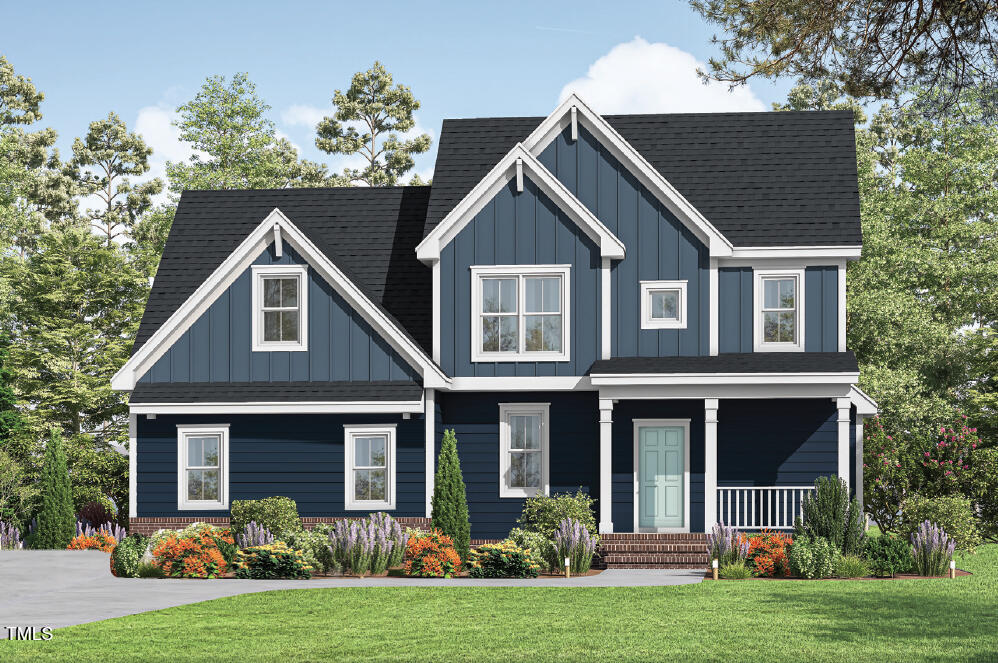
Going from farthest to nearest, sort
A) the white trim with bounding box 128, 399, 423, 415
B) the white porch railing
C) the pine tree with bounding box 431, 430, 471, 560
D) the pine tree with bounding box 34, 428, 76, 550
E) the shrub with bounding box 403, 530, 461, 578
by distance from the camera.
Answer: the pine tree with bounding box 34, 428, 76, 550, the white trim with bounding box 128, 399, 423, 415, the white porch railing, the pine tree with bounding box 431, 430, 471, 560, the shrub with bounding box 403, 530, 461, 578

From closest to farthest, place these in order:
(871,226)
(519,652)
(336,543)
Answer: (519,652) < (336,543) < (871,226)

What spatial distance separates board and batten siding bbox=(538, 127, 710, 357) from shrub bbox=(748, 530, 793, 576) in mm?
4839

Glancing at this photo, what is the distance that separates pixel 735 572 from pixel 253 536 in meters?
9.60

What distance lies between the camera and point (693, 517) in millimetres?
25766

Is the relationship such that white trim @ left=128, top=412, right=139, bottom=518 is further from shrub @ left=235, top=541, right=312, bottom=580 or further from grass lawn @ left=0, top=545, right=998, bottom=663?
grass lawn @ left=0, top=545, right=998, bottom=663

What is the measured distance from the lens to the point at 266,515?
24641 millimetres

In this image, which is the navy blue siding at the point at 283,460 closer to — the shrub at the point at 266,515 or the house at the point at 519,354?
the house at the point at 519,354

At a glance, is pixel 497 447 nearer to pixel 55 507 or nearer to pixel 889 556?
pixel 889 556

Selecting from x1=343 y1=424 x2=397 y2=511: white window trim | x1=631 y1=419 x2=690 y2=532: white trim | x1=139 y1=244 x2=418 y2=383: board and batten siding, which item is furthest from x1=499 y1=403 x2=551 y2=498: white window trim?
x1=139 y1=244 x2=418 y2=383: board and batten siding

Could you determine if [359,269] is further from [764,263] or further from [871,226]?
[871,226]

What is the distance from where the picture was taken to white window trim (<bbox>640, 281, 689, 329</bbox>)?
2602cm

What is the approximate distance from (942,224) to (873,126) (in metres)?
20.5

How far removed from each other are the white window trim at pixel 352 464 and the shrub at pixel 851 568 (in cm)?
962

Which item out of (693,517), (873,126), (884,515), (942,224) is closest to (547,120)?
(693,517)
